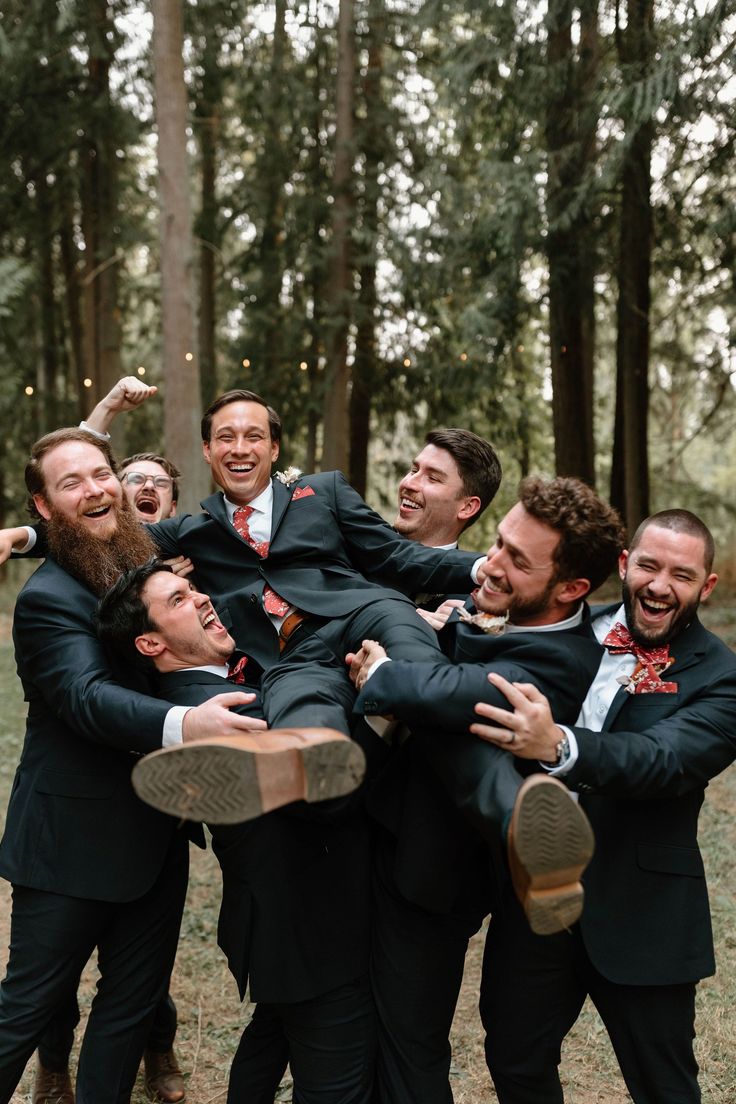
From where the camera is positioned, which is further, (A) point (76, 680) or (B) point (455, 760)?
(A) point (76, 680)

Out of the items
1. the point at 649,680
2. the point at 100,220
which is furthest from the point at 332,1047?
the point at 100,220

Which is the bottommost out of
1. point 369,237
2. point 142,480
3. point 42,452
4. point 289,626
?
point 289,626

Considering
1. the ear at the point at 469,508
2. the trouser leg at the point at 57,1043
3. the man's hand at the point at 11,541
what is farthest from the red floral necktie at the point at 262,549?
the trouser leg at the point at 57,1043

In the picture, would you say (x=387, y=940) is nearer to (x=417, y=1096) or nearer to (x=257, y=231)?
(x=417, y=1096)

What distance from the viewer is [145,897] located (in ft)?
11.4

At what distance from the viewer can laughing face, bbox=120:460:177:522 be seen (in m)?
4.88

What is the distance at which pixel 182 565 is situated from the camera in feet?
12.7

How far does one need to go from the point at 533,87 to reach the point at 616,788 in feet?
34.0

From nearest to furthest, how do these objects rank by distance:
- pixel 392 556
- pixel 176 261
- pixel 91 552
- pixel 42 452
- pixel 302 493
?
pixel 91 552 → pixel 42 452 → pixel 392 556 → pixel 302 493 → pixel 176 261

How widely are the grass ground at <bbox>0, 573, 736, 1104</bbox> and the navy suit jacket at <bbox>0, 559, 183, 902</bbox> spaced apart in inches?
61.0

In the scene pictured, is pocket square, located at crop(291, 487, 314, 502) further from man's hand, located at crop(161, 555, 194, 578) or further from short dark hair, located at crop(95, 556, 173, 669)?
short dark hair, located at crop(95, 556, 173, 669)

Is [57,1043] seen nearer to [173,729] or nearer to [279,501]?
[173,729]

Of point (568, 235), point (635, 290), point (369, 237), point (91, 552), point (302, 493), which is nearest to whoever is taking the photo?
point (91, 552)

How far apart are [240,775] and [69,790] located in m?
1.23
